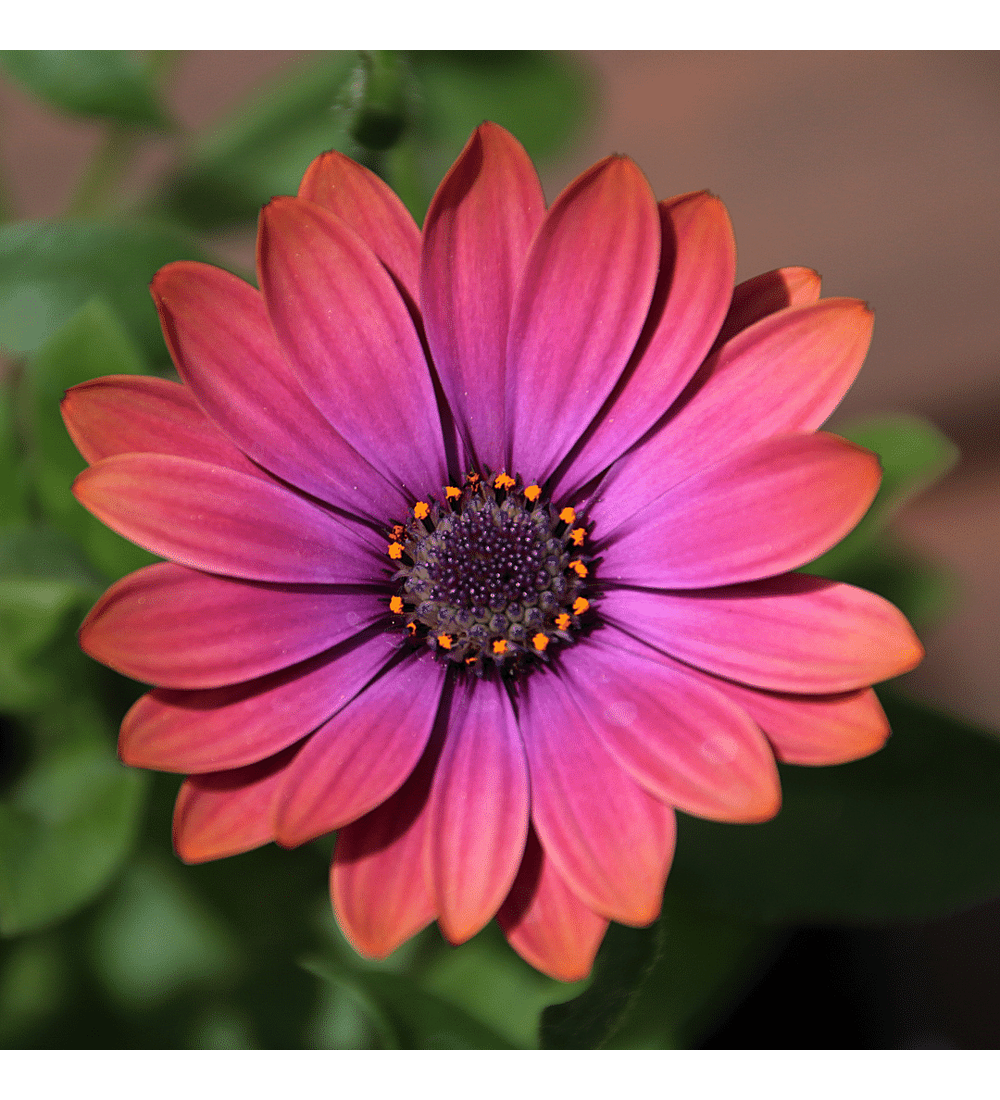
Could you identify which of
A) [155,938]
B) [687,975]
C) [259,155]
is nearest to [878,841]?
[687,975]

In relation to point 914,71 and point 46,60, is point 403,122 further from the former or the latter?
point 914,71

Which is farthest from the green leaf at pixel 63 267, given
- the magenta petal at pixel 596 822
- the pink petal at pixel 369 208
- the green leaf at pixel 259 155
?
the magenta petal at pixel 596 822

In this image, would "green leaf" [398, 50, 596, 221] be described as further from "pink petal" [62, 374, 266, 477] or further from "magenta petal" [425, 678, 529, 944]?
"magenta petal" [425, 678, 529, 944]

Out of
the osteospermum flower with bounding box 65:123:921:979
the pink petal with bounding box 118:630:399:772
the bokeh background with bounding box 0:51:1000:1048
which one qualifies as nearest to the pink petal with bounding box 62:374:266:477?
the osteospermum flower with bounding box 65:123:921:979

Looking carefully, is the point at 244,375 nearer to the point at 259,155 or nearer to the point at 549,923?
the point at 549,923

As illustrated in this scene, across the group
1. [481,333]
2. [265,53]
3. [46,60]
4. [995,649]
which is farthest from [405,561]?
[265,53]
